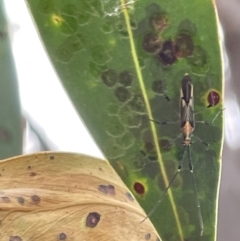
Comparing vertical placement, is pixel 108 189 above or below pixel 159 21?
below

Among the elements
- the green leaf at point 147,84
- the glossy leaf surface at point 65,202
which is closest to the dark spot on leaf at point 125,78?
the green leaf at point 147,84

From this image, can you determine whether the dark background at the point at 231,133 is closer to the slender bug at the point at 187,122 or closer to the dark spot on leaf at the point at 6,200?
the slender bug at the point at 187,122

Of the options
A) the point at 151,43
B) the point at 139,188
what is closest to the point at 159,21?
the point at 151,43

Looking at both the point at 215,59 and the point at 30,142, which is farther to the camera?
the point at 30,142

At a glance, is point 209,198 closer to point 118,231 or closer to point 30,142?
point 118,231

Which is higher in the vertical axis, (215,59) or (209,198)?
(215,59)

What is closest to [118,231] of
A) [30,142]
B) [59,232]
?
[59,232]

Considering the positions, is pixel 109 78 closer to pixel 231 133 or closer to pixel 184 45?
pixel 184 45
